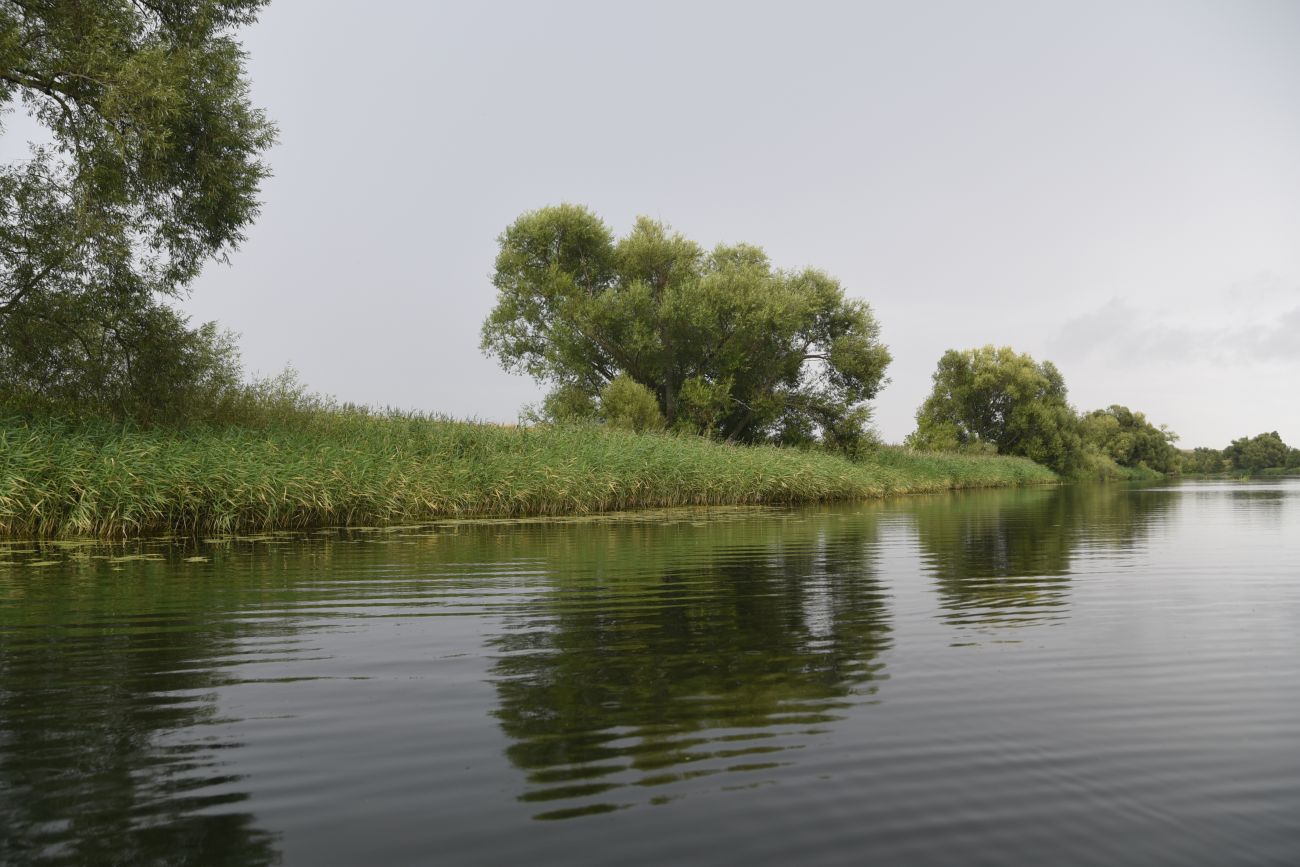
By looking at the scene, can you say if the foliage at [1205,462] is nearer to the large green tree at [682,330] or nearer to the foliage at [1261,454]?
the foliage at [1261,454]

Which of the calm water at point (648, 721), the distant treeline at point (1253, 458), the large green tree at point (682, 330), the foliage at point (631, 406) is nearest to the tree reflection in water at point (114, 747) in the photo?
the calm water at point (648, 721)

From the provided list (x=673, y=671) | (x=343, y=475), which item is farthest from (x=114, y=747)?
(x=343, y=475)

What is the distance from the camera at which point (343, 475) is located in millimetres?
17297

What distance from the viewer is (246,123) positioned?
21.2 meters

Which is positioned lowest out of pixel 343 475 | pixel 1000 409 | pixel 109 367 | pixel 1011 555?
pixel 1011 555

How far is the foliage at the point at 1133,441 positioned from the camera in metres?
99.9

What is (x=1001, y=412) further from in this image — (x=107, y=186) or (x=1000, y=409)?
(x=107, y=186)

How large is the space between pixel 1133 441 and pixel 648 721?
376 ft

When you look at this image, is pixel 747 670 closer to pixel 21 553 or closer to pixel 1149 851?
pixel 1149 851

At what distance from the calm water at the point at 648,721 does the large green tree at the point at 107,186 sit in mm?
12111

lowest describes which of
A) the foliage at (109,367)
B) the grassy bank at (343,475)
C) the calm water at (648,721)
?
the calm water at (648,721)

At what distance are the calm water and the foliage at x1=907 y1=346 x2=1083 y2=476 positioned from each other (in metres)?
66.7

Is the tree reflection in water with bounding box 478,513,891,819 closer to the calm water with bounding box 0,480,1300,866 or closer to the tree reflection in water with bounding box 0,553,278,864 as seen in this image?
the calm water with bounding box 0,480,1300,866

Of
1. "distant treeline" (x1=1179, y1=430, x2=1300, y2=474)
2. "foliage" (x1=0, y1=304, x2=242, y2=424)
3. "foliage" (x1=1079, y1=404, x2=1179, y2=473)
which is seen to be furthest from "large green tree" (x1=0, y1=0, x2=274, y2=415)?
"distant treeline" (x1=1179, y1=430, x2=1300, y2=474)
